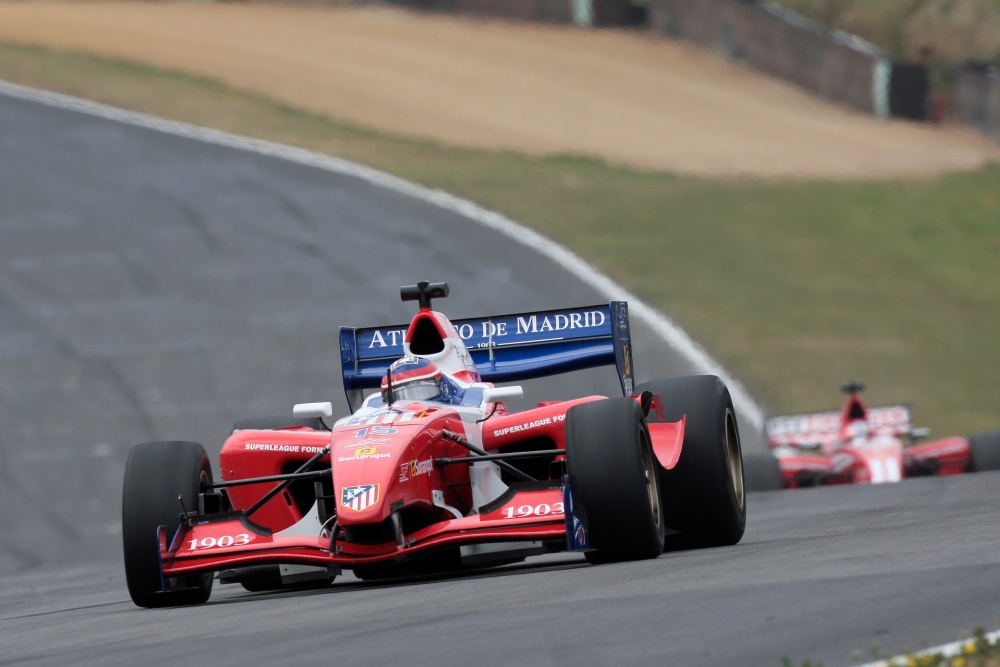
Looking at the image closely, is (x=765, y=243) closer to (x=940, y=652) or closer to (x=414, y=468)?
(x=414, y=468)

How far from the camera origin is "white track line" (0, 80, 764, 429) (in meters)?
23.2

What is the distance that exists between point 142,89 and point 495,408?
2551 cm

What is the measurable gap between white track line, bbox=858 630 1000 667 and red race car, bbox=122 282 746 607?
11.3 ft

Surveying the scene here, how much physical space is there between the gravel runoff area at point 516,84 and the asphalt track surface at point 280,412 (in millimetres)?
7118

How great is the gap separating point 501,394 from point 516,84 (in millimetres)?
30981

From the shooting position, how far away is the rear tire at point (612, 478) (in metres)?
8.59

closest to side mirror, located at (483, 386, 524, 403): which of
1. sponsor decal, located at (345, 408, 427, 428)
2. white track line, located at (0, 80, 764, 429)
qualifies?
sponsor decal, located at (345, 408, 427, 428)

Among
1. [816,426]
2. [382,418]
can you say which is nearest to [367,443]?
[382,418]

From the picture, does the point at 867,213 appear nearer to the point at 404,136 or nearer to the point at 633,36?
the point at 404,136

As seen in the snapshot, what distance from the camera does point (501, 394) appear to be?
33.0 feet

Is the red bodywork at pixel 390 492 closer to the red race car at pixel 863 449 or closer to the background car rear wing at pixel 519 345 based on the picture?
the background car rear wing at pixel 519 345

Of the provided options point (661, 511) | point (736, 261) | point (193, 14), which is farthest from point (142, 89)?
point (661, 511)

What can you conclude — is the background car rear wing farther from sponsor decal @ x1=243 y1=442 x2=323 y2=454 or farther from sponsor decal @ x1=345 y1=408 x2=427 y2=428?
sponsor decal @ x1=345 y1=408 x2=427 y2=428

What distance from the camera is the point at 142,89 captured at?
Result: 1346 inches
